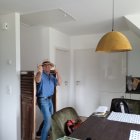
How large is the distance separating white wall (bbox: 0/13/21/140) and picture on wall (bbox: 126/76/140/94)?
8.76ft

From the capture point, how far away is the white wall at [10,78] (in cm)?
302

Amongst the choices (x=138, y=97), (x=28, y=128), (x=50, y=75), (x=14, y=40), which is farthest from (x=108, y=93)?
(x=14, y=40)

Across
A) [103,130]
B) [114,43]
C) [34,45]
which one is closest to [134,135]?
[103,130]

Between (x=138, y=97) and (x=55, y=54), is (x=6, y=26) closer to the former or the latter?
(x=55, y=54)

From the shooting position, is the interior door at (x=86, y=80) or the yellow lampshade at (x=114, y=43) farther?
the interior door at (x=86, y=80)

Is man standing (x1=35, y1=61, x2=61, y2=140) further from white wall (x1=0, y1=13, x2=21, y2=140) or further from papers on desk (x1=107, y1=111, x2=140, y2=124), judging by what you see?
papers on desk (x1=107, y1=111, x2=140, y2=124)

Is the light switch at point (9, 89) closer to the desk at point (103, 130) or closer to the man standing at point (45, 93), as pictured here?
the man standing at point (45, 93)

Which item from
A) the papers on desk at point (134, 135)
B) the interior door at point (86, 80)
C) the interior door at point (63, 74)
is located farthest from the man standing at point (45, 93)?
the interior door at point (86, 80)

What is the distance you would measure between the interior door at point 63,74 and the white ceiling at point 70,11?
1081 millimetres

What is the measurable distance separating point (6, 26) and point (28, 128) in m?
1.77

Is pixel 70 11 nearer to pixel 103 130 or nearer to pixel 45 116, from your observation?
pixel 45 116

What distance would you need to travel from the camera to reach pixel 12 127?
3.08 meters

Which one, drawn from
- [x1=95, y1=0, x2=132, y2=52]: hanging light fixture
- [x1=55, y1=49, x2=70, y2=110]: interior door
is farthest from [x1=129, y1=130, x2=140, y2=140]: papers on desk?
[x1=55, y1=49, x2=70, y2=110]: interior door

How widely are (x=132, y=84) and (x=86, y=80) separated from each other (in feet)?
4.05
